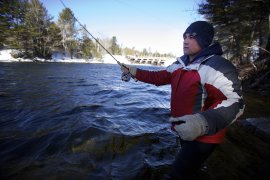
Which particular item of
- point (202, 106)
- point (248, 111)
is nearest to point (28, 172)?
point (202, 106)

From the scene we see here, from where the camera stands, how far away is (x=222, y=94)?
6.29 ft

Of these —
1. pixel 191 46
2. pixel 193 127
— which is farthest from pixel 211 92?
pixel 191 46

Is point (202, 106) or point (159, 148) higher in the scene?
point (202, 106)

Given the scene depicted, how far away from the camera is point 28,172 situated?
3.35 m

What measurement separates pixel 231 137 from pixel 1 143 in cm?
605

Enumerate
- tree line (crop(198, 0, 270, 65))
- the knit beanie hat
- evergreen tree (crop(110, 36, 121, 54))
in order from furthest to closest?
evergreen tree (crop(110, 36, 121, 54)), tree line (crop(198, 0, 270, 65)), the knit beanie hat

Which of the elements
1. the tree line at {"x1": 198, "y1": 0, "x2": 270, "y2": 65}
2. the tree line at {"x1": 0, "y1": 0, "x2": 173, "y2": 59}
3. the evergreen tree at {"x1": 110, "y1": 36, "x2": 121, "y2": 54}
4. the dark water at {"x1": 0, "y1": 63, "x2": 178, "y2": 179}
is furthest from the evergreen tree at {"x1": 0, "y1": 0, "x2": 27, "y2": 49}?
the evergreen tree at {"x1": 110, "y1": 36, "x2": 121, "y2": 54}

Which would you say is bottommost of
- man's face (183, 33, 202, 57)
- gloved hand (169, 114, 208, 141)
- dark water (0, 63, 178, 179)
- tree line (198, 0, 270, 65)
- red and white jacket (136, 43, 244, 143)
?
dark water (0, 63, 178, 179)

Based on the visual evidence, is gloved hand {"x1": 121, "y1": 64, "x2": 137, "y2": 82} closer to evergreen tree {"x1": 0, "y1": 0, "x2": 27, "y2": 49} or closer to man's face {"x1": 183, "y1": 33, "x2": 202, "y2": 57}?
man's face {"x1": 183, "y1": 33, "x2": 202, "y2": 57}

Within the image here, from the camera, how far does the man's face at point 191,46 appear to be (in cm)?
238

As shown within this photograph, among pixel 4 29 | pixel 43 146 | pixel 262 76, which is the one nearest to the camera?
pixel 43 146

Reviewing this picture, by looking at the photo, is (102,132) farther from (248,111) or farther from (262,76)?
(262,76)

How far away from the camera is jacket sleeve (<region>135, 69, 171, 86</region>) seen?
10.3 feet

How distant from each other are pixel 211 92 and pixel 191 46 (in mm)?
725
